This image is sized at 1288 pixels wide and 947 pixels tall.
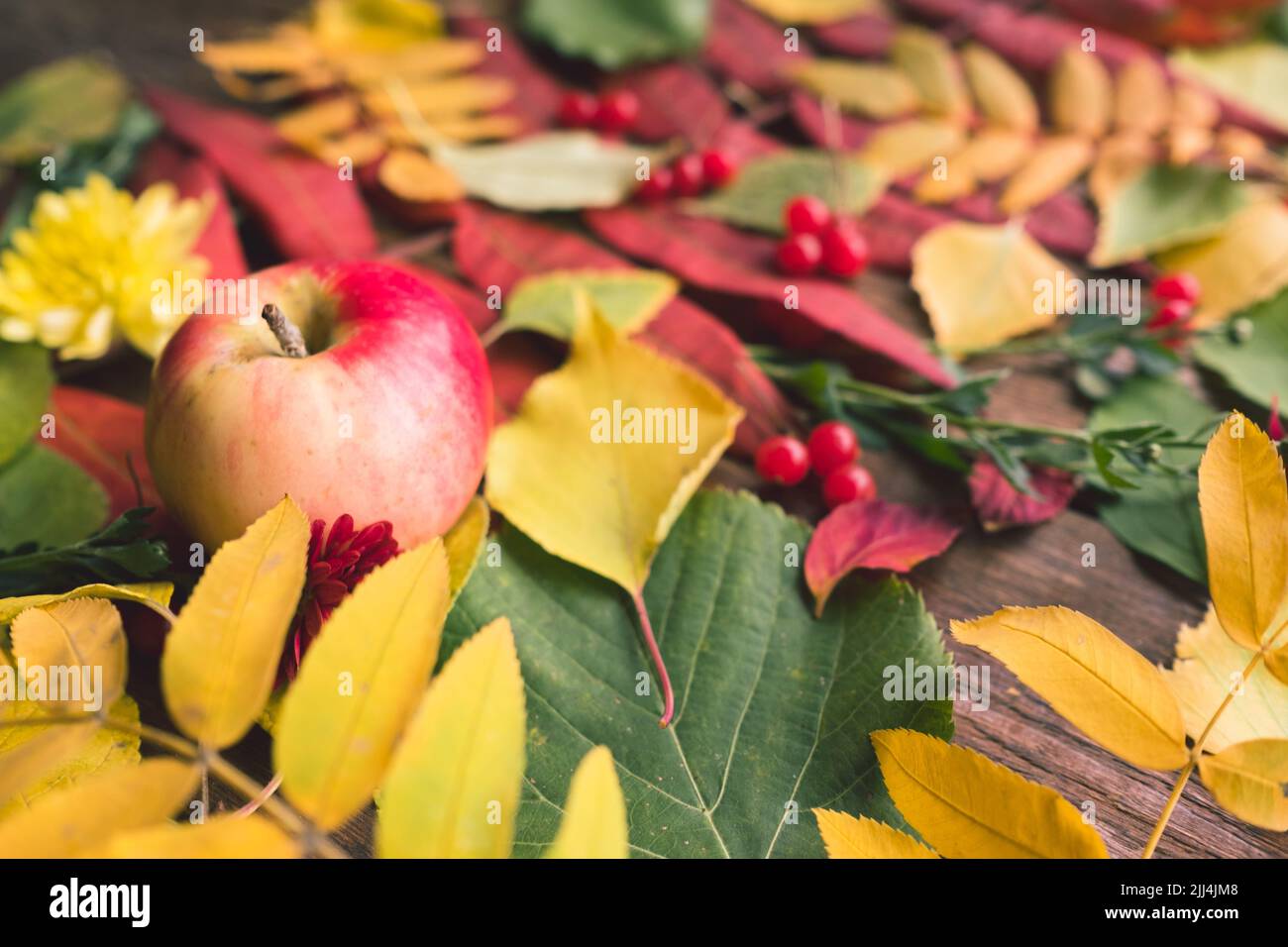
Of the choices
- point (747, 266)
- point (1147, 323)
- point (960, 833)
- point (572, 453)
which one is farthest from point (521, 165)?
point (960, 833)

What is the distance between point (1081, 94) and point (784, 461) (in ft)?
1.64

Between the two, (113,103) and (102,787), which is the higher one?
(113,103)

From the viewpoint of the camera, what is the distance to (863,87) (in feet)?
2.75

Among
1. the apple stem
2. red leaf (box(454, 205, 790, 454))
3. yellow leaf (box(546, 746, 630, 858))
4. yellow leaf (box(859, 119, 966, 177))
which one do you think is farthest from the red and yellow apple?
yellow leaf (box(859, 119, 966, 177))

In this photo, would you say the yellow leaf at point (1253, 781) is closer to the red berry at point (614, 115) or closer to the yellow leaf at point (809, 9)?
the red berry at point (614, 115)

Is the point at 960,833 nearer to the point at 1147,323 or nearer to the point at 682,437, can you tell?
the point at 682,437

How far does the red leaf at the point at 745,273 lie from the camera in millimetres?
629

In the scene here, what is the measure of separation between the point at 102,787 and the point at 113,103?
0.66 metres

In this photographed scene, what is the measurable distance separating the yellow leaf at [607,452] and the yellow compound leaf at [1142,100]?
52 cm

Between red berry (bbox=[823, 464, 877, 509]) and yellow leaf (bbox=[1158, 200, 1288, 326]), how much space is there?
29 centimetres

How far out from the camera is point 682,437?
1.72 feet

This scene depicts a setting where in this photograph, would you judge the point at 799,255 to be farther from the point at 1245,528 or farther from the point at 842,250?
the point at 1245,528
